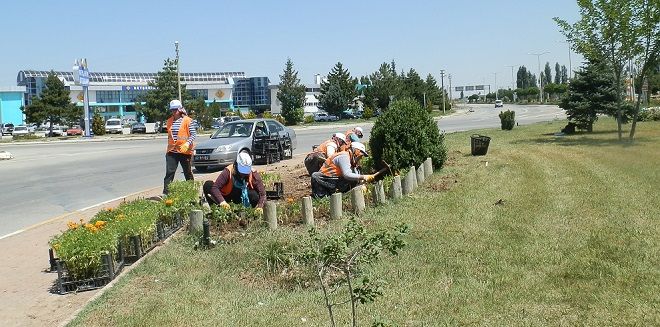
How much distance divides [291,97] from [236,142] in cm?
5182

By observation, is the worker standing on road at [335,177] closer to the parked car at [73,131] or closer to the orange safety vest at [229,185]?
the orange safety vest at [229,185]

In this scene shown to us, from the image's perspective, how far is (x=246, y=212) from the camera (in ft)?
25.9

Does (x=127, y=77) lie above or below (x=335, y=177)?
above

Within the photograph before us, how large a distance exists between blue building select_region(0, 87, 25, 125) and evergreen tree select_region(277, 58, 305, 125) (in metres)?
40.1

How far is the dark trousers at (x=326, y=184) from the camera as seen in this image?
9.77m

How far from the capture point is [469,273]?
18.7 ft

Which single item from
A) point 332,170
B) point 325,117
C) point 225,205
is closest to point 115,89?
point 325,117

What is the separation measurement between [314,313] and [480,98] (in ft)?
558

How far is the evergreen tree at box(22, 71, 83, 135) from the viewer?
5706cm

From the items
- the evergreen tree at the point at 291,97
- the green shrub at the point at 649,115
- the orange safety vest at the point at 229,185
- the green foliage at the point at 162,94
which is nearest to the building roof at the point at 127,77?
the evergreen tree at the point at 291,97

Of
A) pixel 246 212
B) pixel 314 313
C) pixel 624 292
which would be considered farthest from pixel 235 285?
pixel 624 292

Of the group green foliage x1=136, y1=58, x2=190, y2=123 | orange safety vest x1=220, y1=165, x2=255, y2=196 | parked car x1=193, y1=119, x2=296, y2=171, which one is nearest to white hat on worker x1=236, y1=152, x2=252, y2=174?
orange safety vest x1=220, y1=165, x2=255, y2=196

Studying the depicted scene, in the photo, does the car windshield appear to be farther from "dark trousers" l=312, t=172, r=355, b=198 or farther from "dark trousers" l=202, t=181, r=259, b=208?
"dark trousers" l=202, t=181, r=259, b=208

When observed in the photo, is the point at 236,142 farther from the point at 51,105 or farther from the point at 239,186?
the point at 51,105
